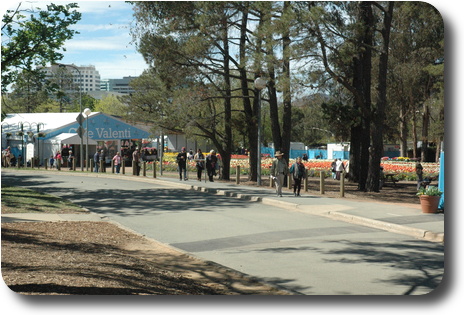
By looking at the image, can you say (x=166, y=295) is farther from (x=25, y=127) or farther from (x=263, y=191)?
(x=25, y=127)

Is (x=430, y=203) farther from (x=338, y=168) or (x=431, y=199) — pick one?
(x=338, y=168)

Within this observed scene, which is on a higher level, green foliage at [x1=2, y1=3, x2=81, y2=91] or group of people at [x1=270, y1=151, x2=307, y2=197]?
green foliage at [x1=2, y1=3, x2=81, y2=91]

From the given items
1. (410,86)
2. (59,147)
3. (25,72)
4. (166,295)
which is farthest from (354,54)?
(59,147)

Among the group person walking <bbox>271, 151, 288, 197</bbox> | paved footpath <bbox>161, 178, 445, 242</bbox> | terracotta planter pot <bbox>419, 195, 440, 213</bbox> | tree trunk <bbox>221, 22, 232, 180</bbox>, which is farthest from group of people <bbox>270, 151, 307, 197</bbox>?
tree trunk <bbox>221, 22, 232, 180</bbox>

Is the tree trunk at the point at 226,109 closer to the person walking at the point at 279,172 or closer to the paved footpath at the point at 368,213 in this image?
the person walking at the point at 279,172

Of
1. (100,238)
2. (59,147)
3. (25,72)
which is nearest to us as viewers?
(100,238)

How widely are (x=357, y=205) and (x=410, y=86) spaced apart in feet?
92.7

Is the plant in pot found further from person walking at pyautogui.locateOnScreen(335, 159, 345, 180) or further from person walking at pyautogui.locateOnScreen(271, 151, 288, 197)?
person walking at pyautogui.locateOnScreen(335, 159, 345, 180)

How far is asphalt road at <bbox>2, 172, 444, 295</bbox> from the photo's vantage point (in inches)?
355

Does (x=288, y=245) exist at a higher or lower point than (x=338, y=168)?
lower

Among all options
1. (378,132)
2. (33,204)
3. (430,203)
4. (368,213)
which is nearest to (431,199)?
(430,203)

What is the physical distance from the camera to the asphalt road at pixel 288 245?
29.6ft

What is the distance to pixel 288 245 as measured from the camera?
1217 cm

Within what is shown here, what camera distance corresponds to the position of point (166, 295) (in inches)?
294
